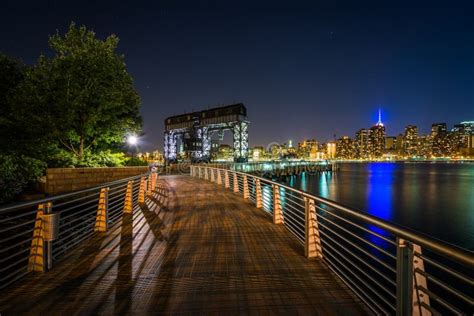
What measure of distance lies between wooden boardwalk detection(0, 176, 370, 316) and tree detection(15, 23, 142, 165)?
42.3ft

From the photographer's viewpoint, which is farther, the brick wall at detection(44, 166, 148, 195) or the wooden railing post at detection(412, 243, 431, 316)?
the brick wall at detection(44, 166, 148, 195)

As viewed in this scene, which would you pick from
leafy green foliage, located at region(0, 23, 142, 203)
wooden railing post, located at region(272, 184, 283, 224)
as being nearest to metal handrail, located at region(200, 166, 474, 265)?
wooden railing post, located at region(272, 184, 283, 224)

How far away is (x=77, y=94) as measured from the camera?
16.3m

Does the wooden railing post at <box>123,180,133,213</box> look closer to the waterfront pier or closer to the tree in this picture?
the waterfront pier

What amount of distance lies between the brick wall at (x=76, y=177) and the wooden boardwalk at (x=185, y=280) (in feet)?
34.4

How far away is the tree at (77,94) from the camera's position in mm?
15781

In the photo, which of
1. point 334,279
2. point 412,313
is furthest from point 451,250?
point 334,279

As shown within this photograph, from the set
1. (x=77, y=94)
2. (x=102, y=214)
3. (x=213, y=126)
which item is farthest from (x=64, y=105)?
(x=213, y=126)

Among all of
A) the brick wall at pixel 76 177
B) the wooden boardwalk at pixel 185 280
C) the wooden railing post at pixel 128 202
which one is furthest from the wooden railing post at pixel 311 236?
the brick wall at pixel 76 177

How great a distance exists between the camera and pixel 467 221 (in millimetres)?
20031

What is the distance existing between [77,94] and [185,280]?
16.2 m

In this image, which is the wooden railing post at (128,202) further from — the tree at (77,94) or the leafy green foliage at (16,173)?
the tree at (77,94)

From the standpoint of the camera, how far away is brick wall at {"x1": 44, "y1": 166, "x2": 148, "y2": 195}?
47.0 feet

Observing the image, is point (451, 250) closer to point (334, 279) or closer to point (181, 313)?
point (334, 279)
